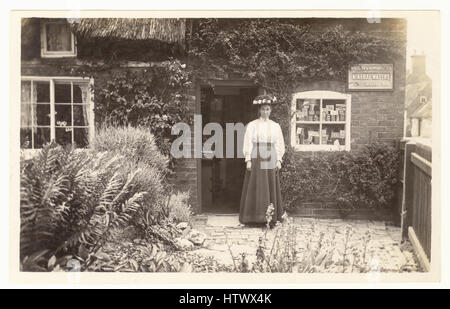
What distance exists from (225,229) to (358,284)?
4.58ft

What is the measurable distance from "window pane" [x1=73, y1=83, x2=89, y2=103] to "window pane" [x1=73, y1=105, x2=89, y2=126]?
7cm

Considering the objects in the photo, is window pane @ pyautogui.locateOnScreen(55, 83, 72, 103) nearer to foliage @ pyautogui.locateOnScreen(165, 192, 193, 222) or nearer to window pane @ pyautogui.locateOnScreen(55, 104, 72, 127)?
window pane @ pyautogui.locateOnScreen(55, 104, 72, 127)

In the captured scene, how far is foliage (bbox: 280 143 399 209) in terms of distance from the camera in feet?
16.1

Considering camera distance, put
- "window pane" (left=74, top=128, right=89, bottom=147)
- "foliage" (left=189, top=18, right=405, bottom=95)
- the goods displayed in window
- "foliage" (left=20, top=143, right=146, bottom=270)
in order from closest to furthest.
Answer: "foliage" (left=20, top=143, right=146, bottom=270)
"foliage" (left=189, top=18, right=405, bottom=95)
"window pane" (left=74, top=128, right=89, bottom=147)
the goods displayed in window

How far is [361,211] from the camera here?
16.3 feet

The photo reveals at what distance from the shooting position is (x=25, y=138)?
4332 mm

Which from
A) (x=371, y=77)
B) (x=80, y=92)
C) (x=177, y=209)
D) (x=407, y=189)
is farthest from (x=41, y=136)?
(x=407, y=189)

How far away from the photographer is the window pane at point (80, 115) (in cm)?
470

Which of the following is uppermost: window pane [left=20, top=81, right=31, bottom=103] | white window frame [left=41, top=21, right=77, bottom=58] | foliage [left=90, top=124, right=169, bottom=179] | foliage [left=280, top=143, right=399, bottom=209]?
white window frame [left=41, top=21, right=77, bottom=58]

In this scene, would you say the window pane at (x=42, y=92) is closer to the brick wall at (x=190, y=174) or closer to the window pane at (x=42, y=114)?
the window pane at (x=42, y=114)

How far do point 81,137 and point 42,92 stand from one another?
0.56m

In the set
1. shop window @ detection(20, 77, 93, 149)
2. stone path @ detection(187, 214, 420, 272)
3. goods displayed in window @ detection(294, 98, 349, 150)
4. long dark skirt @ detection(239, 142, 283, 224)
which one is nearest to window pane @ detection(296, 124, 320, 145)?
goods displayed in window @ detection(294, 98, 349, 150)

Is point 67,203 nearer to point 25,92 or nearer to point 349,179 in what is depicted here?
point 25,92
